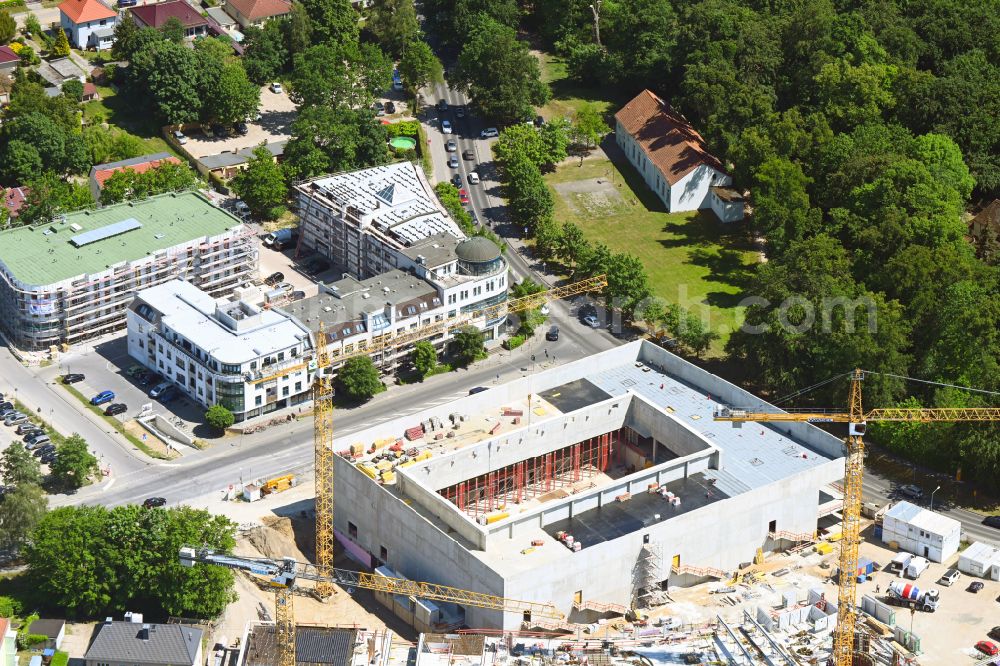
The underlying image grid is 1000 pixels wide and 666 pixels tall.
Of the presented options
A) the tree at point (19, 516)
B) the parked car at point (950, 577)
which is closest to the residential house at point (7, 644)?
the tree at point (19, 516)

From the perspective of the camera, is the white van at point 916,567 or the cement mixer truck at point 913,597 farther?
the white van at point 916,567

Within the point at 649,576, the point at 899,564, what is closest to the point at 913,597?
the point at 899,564

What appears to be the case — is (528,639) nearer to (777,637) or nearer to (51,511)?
(777,637)

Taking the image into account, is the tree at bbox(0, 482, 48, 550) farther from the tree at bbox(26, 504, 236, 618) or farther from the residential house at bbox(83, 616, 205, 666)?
the residential house at bbox(83, 616, 205, 666)

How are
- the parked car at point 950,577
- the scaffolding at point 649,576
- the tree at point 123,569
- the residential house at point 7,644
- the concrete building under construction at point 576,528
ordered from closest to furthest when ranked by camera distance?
the residential house at point 7,644, the tree at point 123,569, the concrete building under construction at point 576,528, the scaffolding at point 649,576, the parked car at point 950,577

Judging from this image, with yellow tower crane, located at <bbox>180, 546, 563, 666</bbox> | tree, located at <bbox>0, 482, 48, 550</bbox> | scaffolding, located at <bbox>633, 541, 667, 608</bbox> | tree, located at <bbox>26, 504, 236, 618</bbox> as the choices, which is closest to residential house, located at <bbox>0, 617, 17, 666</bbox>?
tree, located at <bbox>26, 504, 236, 618</bbox>

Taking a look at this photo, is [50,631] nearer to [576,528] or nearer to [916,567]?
[576,528]

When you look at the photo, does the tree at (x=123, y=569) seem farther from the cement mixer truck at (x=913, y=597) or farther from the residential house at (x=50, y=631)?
the cement mixer truck at (x=913, y=597)
